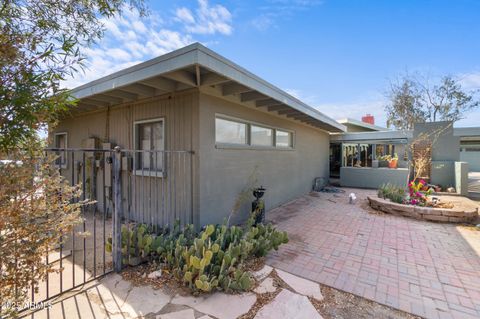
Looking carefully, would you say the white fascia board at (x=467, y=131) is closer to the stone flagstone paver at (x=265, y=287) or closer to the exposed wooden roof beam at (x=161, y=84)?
the stone flagstone paver at (x=265, y=287)

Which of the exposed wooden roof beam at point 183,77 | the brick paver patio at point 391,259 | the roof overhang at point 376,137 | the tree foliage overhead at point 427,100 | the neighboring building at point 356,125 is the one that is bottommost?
the brick paver patio at point 391,259

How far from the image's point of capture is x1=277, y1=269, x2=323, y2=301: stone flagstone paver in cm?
251

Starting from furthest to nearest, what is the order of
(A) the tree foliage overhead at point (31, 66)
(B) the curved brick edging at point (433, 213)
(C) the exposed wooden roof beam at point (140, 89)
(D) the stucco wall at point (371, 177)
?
(D) the stucco wall at point (371, 177) < (B) the curved brick edging at point (433, 213) < (C) the exposed wooden roof beam at point (140, 89) < (A) the tree foliage overhead at point (31, 66)

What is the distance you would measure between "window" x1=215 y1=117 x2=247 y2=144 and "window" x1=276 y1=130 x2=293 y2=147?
5.87ft

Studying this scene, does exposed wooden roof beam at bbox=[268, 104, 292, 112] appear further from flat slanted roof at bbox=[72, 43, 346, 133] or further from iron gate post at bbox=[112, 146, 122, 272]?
iron gate post at bbox=[112, 146, 122, 272]

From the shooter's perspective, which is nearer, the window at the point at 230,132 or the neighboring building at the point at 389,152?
the window at the point at 230,132

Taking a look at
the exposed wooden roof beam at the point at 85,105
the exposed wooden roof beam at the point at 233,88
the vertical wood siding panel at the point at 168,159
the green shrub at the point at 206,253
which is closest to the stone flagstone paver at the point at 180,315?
the green shrub at the point at 206,253

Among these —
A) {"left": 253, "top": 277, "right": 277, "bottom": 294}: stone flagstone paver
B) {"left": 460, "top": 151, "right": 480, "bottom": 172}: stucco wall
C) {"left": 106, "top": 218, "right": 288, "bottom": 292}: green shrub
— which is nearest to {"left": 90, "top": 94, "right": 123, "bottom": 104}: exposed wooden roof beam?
{"left": 106, "top": 218, "right": 288, "bottom": 292}: green shrub

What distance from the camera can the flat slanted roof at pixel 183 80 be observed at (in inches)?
114

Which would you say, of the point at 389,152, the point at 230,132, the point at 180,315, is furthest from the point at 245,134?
the point at 389,152

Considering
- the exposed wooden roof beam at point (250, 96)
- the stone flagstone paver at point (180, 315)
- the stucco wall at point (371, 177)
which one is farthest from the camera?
the stucco wall at point (371, 177)

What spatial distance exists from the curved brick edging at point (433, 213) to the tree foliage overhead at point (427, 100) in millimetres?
13396

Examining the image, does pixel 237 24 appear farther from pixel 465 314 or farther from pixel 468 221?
pixel 468 221

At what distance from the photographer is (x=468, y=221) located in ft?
17.0
